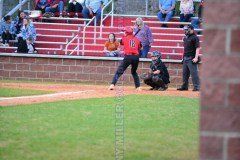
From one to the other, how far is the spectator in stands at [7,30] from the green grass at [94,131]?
1158cm

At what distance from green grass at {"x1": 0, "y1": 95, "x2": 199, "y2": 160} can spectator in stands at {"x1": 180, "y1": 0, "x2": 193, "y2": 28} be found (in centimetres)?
1146

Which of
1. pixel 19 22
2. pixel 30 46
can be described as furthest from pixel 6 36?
pixel 30 46

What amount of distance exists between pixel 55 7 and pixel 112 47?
4.95 meters

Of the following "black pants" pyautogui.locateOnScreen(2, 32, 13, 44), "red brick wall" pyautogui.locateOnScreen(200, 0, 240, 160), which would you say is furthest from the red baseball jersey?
"red brick wall" pyautogui.locateOnScreen(200, 0, 240, 160)

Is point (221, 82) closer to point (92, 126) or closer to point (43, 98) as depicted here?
point (92, 126)

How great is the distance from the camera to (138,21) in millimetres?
25125

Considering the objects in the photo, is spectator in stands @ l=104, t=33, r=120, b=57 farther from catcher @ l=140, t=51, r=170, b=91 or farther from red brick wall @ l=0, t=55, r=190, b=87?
catcher @ l=140, t=51, r=170, b=91

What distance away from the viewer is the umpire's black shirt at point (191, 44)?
2116cm

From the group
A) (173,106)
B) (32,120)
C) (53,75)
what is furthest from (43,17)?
(32,120)

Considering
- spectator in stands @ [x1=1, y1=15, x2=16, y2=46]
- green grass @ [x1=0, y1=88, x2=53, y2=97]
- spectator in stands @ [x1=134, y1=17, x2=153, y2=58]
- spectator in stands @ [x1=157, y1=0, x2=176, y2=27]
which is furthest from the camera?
spectator in stands @ [x1=157, y1=0, x2=176, y2=27]

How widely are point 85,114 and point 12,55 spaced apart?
12557mm

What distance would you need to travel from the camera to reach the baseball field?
9.43 meters

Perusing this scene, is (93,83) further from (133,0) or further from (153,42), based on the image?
(133,0)

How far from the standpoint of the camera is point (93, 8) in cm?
2880
